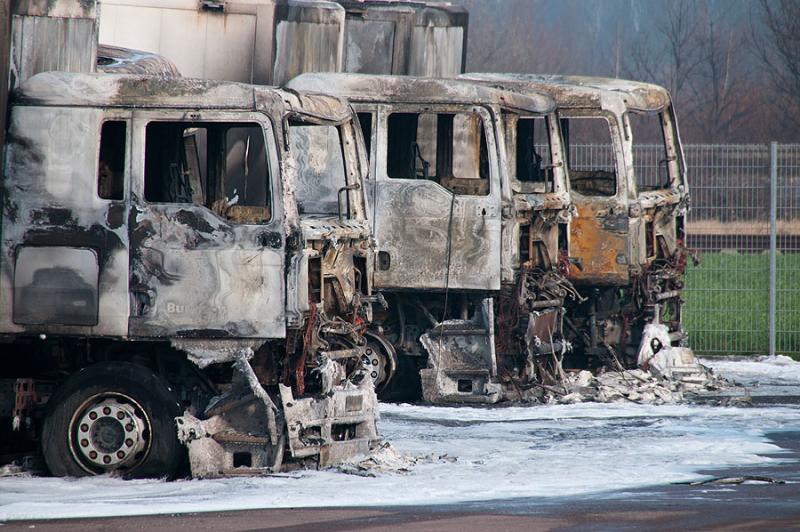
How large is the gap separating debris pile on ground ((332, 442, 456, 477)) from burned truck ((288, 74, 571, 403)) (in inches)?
143

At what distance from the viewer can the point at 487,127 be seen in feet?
50.0

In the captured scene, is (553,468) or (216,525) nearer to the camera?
(216,525)

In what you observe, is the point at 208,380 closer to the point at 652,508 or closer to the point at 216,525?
the point at 216,525

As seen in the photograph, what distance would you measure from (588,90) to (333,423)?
278 inches

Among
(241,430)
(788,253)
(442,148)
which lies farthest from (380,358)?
(788,253)

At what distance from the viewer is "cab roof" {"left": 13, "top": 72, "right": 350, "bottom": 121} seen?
35.6 ft

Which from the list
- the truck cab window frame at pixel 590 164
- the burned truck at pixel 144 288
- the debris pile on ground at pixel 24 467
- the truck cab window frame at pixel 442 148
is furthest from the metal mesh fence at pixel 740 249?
the debris pile on ground at pixel 24 467

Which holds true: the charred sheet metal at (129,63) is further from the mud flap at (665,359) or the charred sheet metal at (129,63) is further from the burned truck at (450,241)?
the mud flap at (665,359)

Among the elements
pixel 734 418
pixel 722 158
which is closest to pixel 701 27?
pixel 722 158

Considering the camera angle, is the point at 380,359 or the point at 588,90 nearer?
the point at 380,359

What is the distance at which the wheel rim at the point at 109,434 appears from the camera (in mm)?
10734

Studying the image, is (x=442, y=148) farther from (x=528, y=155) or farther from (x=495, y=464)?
(x=495, y=464)

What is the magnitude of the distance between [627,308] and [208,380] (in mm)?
7071

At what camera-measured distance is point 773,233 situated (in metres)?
19.9
